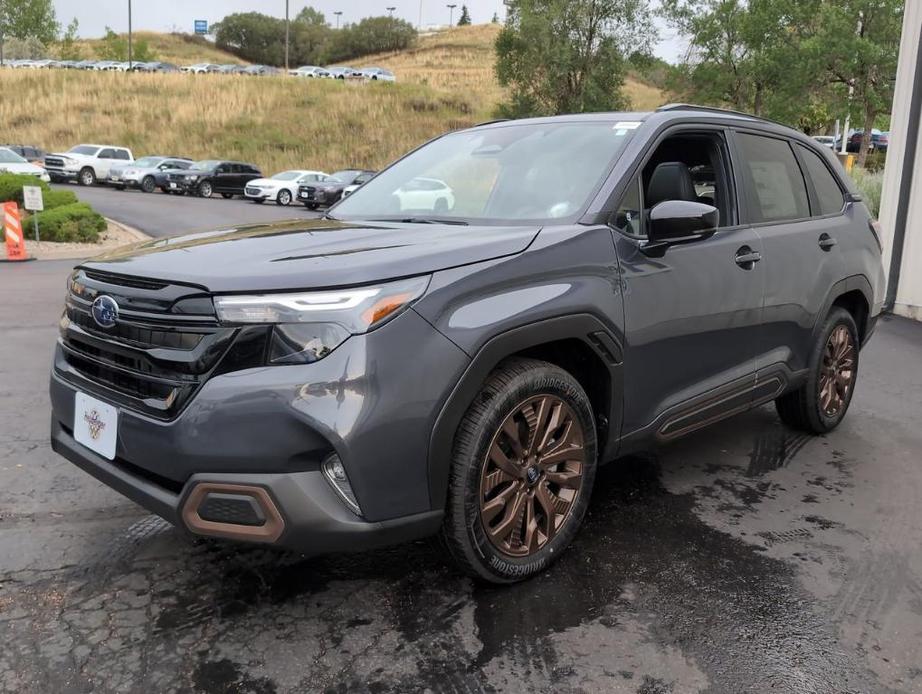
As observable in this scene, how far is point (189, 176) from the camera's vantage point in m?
30.3

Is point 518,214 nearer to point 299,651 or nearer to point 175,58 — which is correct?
point 299,651

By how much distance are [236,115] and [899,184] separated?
1690 inches

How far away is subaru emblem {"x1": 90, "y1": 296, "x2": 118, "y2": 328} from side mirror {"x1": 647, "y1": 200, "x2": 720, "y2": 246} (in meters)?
2.06

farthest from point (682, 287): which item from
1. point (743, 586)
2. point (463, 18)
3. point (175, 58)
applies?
point (463, 18)

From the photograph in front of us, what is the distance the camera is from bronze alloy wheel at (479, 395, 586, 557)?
286cm

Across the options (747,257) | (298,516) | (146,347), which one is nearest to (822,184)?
(747,257)

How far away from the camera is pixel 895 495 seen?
13.5 feet

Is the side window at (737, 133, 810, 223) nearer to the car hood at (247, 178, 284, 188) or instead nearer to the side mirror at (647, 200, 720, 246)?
the side mirror at (647, 200, 720, 246)

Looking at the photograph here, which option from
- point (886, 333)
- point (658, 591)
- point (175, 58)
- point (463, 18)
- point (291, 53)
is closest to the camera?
point (658, 591)

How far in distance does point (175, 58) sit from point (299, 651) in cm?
10755

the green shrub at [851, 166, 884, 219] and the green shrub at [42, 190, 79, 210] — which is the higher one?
the green shrub at [851, 166, 884, 219]

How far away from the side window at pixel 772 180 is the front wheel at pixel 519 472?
1.74 meters

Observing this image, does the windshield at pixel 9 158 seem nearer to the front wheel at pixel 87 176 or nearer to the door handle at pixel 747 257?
the front wheel at pixel 87 176

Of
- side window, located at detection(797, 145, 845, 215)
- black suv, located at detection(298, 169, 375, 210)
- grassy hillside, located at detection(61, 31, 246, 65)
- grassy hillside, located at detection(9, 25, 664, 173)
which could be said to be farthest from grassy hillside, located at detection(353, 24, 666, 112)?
side window, located at detection(797, 145, 845, 215)
